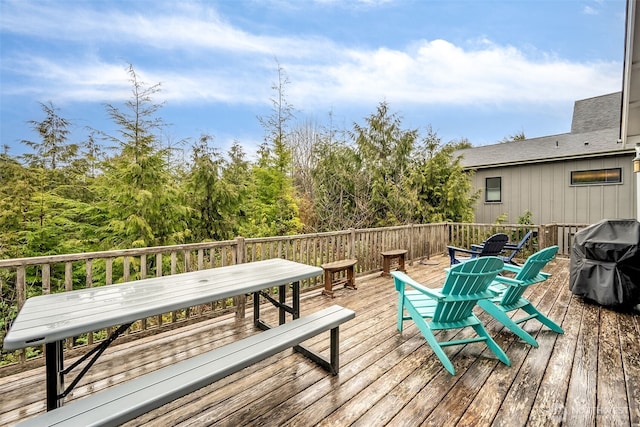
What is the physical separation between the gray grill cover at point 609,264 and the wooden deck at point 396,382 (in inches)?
17.1

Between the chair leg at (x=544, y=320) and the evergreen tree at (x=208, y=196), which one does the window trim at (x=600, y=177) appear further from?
the evergreen tree at (x=208, y=196)

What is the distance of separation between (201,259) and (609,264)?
4.88 m

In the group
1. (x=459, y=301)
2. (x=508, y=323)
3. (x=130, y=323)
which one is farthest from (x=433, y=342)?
(x=130, y=323)

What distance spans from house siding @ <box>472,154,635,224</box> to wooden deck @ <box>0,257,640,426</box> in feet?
22.5

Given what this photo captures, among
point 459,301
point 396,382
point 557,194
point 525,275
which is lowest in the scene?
point 396,382

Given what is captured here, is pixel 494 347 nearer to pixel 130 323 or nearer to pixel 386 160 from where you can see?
pixel 130 323

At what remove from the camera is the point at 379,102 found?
384 inches

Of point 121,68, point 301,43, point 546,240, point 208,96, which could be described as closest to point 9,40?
point 121,68

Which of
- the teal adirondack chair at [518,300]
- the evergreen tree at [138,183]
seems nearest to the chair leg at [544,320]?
the teal adirondack chair at [518,300]

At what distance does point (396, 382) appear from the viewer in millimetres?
2193

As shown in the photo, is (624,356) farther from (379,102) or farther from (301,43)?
(301,43)

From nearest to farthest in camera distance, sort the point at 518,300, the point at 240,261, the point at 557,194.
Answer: the point at 518,300
the point at 240,261
the point at 557,194

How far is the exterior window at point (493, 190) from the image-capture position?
10070 mm

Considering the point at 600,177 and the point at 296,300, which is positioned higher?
the point at 600,177
